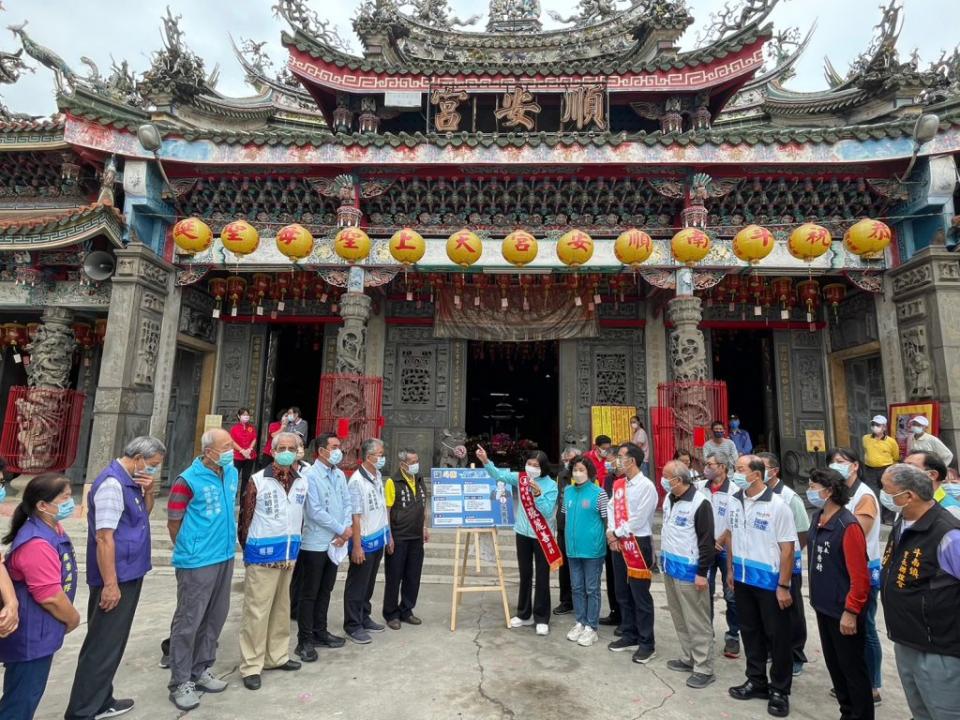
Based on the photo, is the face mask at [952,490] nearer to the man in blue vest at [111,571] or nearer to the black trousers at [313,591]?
the black trousers at [313,591]

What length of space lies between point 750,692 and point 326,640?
3.19 meters

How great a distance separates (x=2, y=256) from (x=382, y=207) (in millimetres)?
6613

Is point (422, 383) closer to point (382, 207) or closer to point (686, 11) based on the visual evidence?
point (382, 207)

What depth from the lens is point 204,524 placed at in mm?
3338

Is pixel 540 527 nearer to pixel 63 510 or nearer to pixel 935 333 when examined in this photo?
pixel 63 510

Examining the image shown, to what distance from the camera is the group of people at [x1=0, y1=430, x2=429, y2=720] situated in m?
2.43

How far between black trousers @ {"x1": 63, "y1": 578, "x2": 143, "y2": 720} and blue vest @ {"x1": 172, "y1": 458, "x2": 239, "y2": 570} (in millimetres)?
343

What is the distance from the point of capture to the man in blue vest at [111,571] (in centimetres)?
292

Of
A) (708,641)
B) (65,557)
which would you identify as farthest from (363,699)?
(708,641)

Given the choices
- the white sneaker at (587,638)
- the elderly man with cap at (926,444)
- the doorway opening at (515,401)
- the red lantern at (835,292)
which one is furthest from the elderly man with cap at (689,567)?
the doorway opening at (515,401)

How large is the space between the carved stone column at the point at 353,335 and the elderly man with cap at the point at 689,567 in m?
5.67

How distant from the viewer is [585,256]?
7746 mm

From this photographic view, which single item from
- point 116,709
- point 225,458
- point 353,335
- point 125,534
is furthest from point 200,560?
point 353,335

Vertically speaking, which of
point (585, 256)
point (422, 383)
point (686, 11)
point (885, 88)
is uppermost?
point (686, 11)
